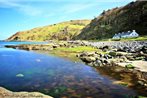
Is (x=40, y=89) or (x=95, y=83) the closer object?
(x=40, y=89)

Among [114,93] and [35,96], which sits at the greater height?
[35,96]

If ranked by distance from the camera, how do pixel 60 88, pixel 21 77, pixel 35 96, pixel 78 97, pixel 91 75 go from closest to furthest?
pixel 35 96 < pixel 78 97 < pixel 60 88 < pixel 21 77 < pixel 91 75

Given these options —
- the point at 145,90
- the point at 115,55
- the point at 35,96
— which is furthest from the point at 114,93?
the point at 115,55

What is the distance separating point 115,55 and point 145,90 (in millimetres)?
31570

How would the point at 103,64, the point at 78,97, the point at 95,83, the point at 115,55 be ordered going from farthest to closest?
the point at 115,55
the point at 103,64
the point at 95,83
the point at 78,97

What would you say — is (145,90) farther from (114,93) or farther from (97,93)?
(97,93)

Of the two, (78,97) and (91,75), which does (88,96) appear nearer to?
(78,97)

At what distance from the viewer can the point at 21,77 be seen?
3544 cm

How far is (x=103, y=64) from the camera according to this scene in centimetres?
4822

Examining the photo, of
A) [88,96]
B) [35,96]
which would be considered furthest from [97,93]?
[35,96]

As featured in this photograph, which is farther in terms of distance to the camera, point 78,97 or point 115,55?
point 115,55

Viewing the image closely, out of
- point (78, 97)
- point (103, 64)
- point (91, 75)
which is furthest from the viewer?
point (103, 64)

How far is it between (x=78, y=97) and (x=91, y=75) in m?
13.7

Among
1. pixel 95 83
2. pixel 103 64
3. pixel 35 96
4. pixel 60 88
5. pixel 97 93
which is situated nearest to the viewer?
pixel 35 96
